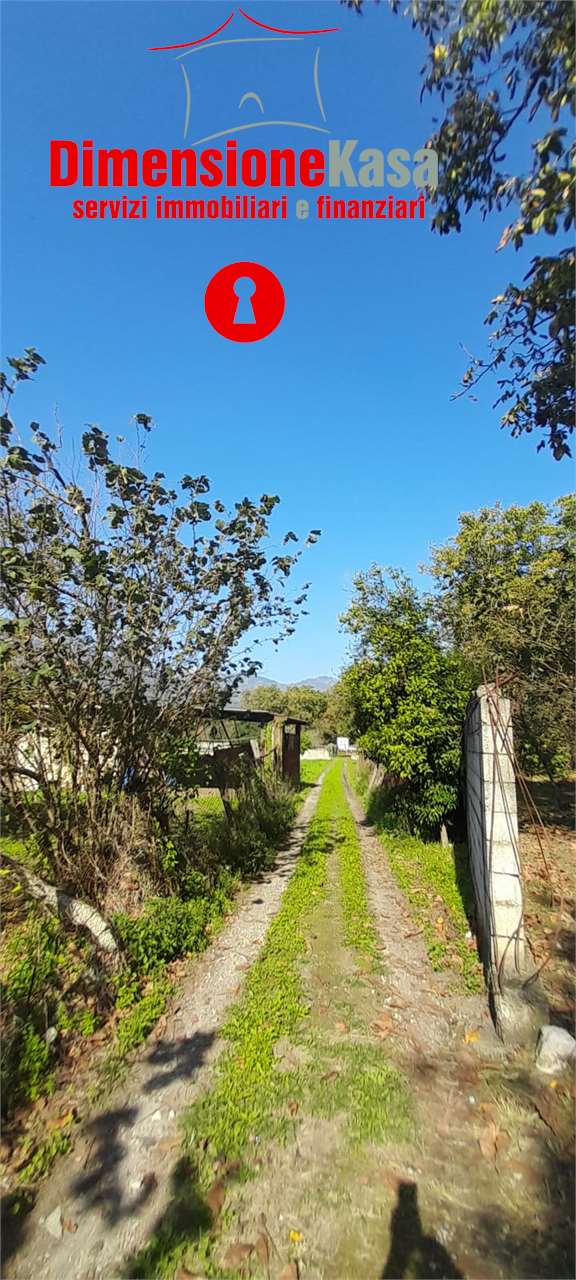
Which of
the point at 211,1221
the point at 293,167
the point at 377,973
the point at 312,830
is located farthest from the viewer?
the point at 312,830

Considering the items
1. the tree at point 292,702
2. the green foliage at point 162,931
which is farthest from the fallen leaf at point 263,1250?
the tree at point 292,702

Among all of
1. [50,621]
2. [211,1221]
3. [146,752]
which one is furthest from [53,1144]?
[50,621]

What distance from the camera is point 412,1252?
2254 millimetres

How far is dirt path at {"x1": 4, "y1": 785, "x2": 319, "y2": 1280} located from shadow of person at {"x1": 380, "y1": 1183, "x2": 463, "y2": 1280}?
45.4 inches

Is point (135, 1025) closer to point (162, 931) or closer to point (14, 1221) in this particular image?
point (162, 931)

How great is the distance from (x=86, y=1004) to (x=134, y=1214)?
6.00 ft

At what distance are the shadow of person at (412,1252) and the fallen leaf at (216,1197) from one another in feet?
2.75

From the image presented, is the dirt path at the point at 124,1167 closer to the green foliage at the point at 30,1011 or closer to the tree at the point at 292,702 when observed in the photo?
the green foliage at the point at 30,1011

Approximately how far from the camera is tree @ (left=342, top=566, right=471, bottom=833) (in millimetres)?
9398

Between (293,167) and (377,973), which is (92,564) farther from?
(377,973)

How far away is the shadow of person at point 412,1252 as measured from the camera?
216 cm

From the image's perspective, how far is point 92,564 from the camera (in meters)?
4.51

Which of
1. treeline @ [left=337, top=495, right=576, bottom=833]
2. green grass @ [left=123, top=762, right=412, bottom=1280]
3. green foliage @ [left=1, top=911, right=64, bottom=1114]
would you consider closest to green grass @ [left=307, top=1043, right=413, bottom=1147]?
green grass @ [left=123, top=762, right=412, bottom=1280]

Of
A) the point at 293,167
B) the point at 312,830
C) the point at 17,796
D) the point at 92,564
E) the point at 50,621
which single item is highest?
the point at 293,167
